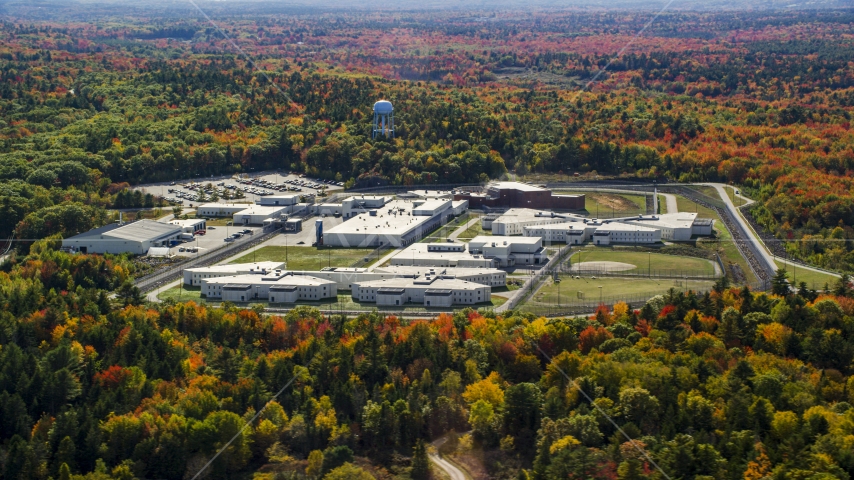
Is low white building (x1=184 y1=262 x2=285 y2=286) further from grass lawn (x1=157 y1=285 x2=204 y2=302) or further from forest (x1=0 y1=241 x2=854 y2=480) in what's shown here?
forest (x1=0 y1=241 x2=854 y2=480)

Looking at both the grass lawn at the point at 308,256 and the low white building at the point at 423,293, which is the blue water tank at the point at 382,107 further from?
the low white building at the point at 423,293

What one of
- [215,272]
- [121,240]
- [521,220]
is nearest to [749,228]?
[521,220]

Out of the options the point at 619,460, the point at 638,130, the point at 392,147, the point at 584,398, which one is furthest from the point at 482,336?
the point at 638,130

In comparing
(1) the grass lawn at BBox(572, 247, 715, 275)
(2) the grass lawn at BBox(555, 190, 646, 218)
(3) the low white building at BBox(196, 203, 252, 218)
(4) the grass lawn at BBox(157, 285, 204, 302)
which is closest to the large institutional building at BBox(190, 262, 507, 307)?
(4) the grass lawn at BBox(157, 285, 204, 302)

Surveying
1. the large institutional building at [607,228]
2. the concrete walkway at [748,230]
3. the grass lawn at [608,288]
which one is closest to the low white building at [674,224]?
the large institutional building at [607,228]

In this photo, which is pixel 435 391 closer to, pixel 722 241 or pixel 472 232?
pixel 722 241
